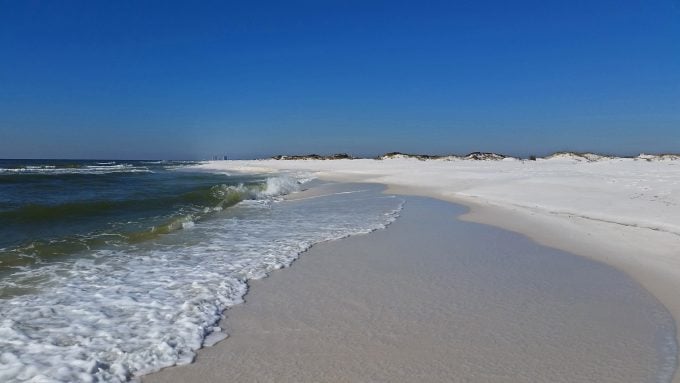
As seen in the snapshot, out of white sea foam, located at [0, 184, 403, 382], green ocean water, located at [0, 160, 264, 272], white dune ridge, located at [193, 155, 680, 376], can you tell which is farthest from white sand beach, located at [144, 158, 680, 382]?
green ocean water, located at [0, 160, 264, 272]

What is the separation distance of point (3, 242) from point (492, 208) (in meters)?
13.4

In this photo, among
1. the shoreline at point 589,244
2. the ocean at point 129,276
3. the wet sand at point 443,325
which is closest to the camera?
the wet sand at point 443,325

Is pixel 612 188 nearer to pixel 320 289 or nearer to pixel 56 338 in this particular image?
pixel 320 289

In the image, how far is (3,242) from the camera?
1056cm

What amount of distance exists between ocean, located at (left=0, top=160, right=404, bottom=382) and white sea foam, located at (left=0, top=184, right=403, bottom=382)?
14 millimetres

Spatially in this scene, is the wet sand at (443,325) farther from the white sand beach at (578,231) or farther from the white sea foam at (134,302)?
the white sea foam at (134,302)

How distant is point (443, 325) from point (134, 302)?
3.71 metres

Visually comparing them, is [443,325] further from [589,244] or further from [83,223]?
[83,223]

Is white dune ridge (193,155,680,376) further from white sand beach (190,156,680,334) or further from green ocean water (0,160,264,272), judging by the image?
green ocean water (0,160,264,272)

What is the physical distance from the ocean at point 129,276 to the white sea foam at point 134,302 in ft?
0.05

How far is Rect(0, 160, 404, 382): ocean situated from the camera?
4.19 m

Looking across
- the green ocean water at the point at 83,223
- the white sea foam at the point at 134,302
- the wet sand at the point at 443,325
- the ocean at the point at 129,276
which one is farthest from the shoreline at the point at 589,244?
the green ocean water at the point at 83,223

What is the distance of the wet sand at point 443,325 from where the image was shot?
3832 millimetres

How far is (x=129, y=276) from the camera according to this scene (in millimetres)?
7078
